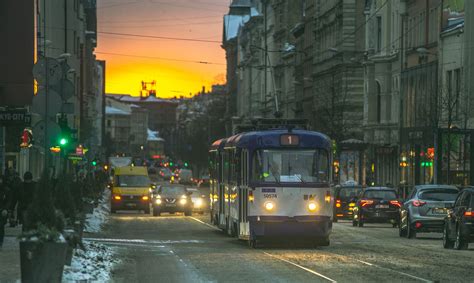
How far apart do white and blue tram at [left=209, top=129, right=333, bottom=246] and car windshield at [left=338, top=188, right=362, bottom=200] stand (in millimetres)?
22271

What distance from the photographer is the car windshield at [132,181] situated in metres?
61.1

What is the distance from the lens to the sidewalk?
17.7m

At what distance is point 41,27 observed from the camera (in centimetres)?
5994

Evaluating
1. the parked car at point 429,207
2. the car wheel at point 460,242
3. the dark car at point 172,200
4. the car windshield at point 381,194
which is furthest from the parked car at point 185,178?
the car wheel at point 460,242

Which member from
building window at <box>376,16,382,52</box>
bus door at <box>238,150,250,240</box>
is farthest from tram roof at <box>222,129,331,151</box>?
building window at <box>376,16,382,52</box>

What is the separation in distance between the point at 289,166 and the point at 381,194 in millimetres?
17102

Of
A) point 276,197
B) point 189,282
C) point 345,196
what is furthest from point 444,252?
point 345,196

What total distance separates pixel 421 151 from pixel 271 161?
36905 millimetres

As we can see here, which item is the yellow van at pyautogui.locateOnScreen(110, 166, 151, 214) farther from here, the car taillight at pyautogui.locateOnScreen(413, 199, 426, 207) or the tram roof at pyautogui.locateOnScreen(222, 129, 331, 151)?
the tram roof at pyautogui.locateOnScreen(222, 129, 331, 151)

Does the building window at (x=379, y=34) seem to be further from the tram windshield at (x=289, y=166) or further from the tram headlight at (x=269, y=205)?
the tram headlight at (x=269, y=205)

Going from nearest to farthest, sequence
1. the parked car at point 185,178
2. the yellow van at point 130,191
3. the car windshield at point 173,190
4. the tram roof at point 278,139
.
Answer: the tram roof at point 278,139 < the car windshield at point 173,190 < the yellow van at point 130,191 < the parked car at point 185,178

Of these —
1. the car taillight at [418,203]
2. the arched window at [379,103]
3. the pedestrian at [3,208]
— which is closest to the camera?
the pedestrian at [3,208]

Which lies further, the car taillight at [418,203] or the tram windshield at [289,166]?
the car taillight at [418,203]

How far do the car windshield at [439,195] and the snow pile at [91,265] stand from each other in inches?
467
